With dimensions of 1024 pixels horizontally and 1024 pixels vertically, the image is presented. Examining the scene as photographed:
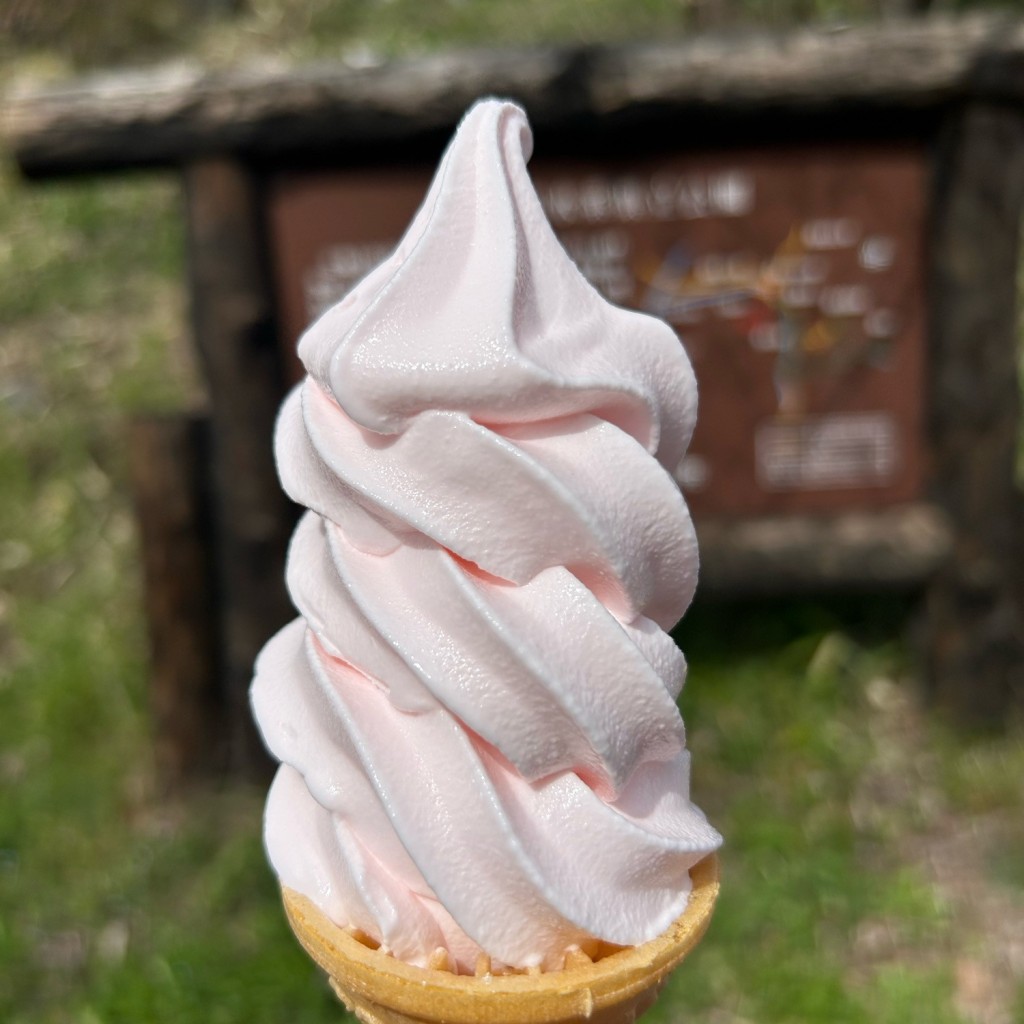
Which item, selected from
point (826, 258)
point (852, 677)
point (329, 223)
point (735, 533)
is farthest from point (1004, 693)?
point (329, 223)

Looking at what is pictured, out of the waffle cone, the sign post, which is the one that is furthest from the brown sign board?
the waffle cone

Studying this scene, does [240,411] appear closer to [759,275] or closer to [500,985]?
[759,275]

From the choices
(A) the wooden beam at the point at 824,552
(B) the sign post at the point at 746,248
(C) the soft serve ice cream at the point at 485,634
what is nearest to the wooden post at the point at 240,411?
(B) the sign post at the point at 746,248

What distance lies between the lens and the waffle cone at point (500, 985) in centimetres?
127

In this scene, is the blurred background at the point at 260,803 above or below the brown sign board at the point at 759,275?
below

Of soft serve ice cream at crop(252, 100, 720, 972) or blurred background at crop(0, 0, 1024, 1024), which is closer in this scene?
soft serve ice cream at crop(252, 100, 720, 972)

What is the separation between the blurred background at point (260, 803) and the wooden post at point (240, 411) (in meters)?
0.33

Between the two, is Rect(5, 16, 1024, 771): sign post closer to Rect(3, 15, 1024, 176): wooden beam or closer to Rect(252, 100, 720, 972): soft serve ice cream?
Rect(3, 15, 1024, 176): wooden beam

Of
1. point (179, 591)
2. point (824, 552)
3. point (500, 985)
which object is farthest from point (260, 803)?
point (500, 985)

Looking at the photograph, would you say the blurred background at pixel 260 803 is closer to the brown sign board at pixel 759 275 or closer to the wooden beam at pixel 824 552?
the wooden beam at pixel 824 552

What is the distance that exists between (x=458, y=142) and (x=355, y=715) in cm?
77

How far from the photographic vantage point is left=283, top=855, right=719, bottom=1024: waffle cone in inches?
50.0

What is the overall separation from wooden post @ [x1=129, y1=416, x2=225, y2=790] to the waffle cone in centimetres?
198

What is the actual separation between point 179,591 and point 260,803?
649mm
